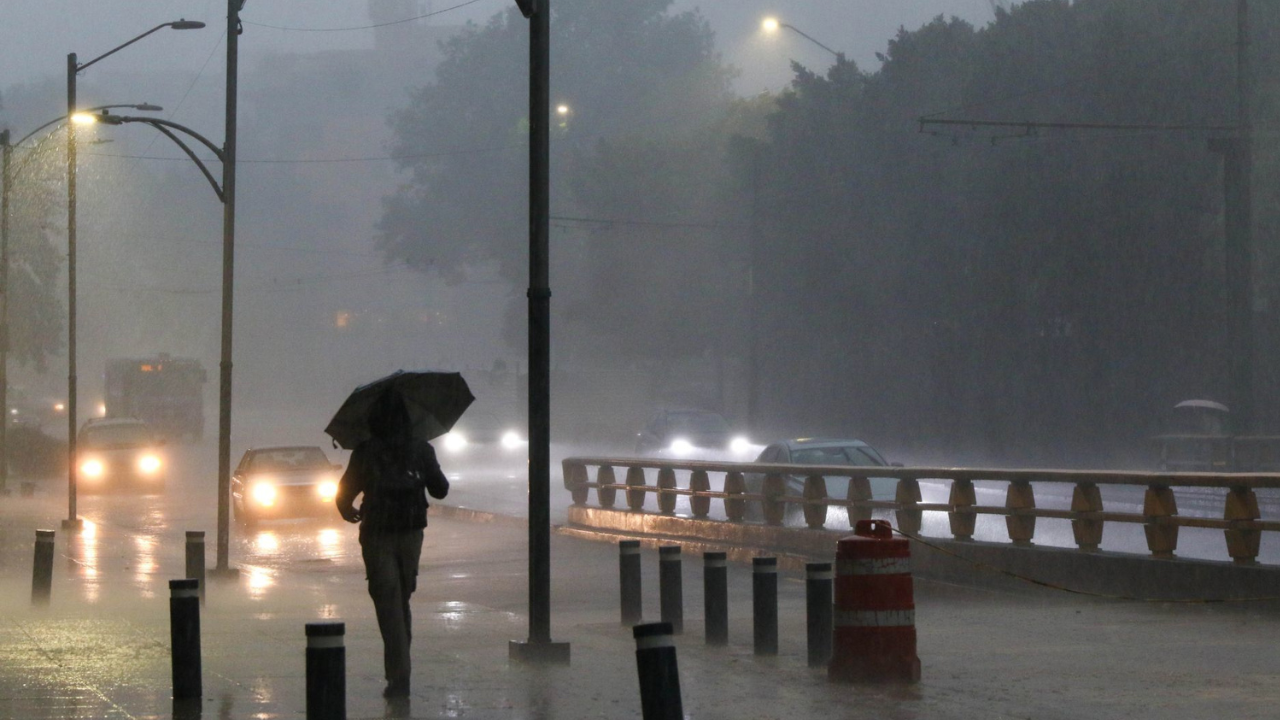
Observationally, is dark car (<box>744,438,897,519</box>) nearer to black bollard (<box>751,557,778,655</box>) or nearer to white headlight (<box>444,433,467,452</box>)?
black bollard (<box>751,557,778,655</box>)

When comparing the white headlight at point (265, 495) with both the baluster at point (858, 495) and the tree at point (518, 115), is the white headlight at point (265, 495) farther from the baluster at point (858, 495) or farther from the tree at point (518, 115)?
the tree at point (518, 115)

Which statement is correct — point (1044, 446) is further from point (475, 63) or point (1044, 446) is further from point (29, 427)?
point (475, 63)

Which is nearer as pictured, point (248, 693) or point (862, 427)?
point (248, 693)

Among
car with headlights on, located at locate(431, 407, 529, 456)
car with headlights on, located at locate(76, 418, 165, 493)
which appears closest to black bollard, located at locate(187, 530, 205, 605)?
car with headlights on, located at locate(76, 418, 165, 493)

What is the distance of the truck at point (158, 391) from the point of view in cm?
7344

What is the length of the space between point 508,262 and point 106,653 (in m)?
87.5

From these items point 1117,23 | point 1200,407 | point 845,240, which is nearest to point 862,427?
point 845,240

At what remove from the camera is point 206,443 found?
80.8m

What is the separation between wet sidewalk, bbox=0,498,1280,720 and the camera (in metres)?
9.77

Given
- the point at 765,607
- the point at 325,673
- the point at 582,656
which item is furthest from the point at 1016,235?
the point at 325,673

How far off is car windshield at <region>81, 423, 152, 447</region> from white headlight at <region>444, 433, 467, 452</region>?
22.6 meters

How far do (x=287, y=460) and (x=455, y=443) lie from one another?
124 ft

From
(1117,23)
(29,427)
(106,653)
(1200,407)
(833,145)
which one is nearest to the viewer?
(106,653)

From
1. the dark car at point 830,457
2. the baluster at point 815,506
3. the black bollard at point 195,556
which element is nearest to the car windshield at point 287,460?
the dark car at point 830,457
